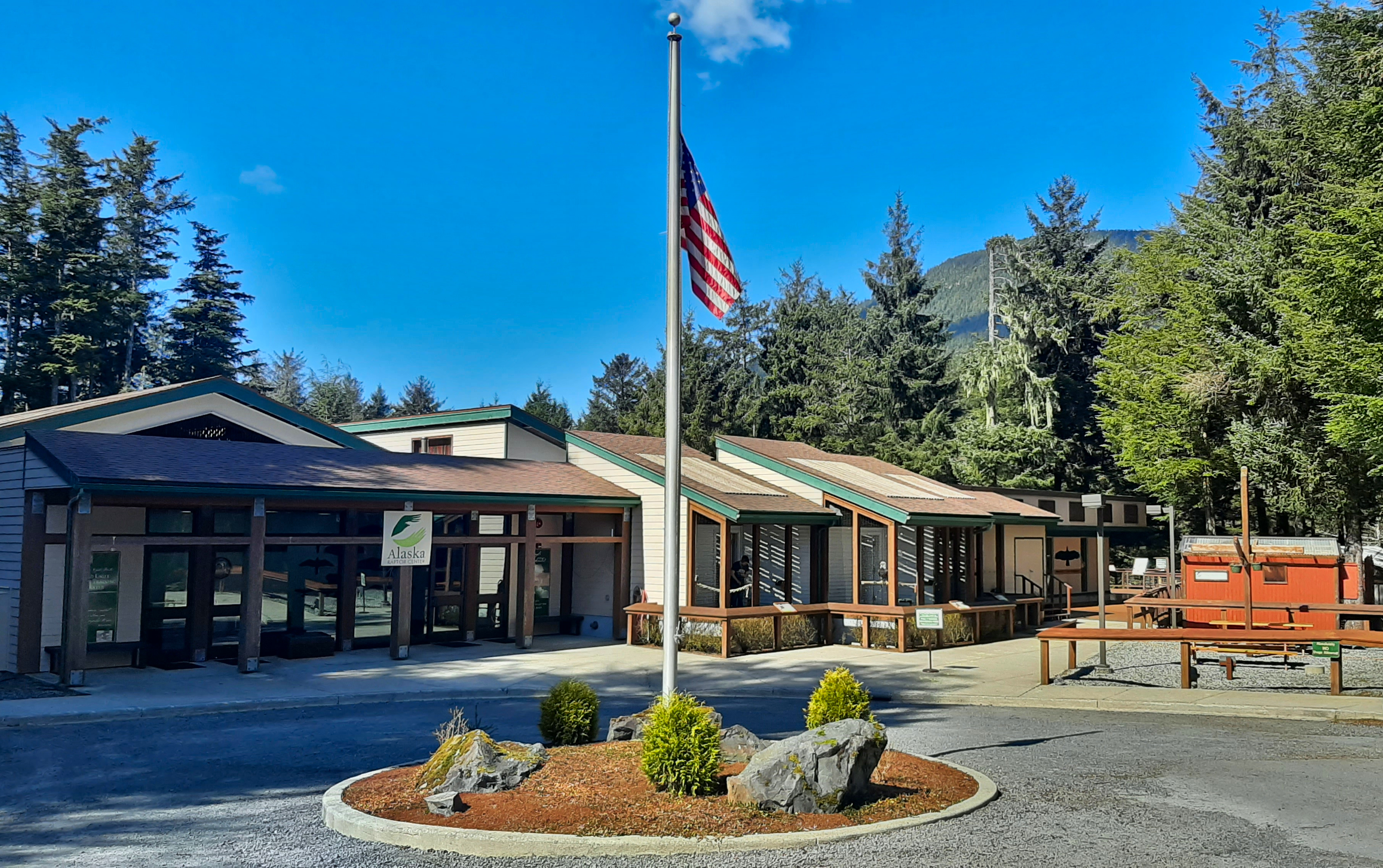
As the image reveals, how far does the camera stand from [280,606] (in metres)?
21.0

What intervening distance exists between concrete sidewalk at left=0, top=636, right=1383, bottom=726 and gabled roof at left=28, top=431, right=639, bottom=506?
11.0 feet

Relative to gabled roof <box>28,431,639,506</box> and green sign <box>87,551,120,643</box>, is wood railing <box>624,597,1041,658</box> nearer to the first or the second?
gabled roof <box>28,431,639,506</box>

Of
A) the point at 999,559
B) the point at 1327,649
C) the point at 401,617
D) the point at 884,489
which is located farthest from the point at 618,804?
the point at 999,559

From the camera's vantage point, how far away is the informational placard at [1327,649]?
15781mm

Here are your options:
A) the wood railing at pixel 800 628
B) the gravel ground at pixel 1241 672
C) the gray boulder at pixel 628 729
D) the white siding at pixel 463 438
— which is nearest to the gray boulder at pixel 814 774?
the gray boulder at pixel 628 729

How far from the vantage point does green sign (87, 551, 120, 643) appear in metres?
18.7

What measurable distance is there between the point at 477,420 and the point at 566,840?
2167cm

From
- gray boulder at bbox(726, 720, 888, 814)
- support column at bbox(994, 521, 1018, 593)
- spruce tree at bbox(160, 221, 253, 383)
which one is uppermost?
spruce tree at bbox(160, 221, 253, 383)

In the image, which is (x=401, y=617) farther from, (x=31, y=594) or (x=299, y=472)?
(x=31, y=594)

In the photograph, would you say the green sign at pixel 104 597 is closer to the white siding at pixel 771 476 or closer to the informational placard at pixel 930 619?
the informational placard at pixel 930 619

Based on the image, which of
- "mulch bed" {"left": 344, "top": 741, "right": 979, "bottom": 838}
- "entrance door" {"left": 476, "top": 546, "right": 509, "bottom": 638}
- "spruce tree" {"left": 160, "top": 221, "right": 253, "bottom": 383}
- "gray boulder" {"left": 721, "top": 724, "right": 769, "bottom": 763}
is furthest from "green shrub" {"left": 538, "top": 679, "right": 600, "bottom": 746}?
"spruce tree" {"left": 160, "top": 221, "right": 253, "bottom": 383}

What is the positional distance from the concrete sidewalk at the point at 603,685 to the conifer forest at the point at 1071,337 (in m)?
10.7

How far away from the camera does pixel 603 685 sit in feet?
58.0

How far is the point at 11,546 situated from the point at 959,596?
73.1ft
